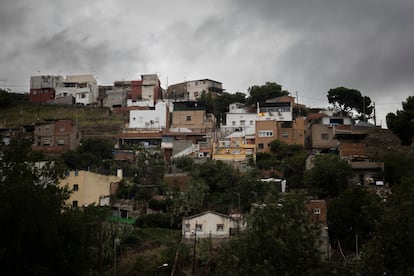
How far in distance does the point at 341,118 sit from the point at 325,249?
2401 cm

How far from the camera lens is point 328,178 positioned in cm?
4150

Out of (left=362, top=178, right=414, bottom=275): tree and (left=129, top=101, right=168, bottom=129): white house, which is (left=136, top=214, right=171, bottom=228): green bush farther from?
(left=129, top=101, right=168, bottom=129): white house

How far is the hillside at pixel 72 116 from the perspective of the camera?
62375mm

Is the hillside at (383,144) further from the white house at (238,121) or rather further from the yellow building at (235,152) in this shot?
the white house at (238,121)

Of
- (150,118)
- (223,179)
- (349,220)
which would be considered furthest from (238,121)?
(349,220)

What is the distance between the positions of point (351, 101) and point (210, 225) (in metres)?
34.0

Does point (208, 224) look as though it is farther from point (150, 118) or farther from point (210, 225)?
point (150, 118)

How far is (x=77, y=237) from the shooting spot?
20703mm

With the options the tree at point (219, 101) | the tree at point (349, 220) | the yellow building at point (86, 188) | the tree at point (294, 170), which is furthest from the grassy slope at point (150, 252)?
the tree at point (219, 101)

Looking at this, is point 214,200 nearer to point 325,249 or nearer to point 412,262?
point 325,249

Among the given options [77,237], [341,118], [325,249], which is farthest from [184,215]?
[341,118]

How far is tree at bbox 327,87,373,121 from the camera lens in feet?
214

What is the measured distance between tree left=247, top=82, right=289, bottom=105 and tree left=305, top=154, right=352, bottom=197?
86.4 ft

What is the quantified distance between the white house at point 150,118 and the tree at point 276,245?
33623mm
